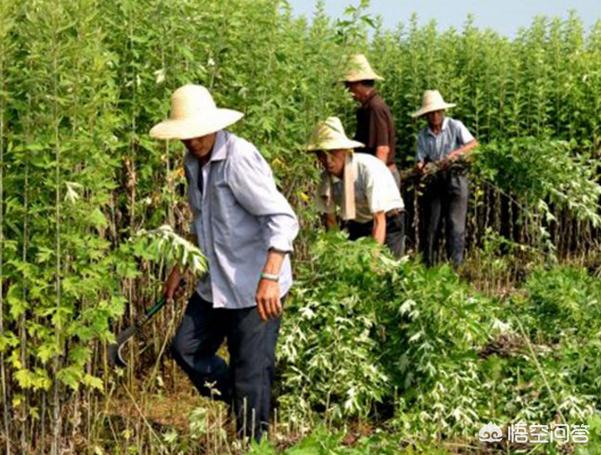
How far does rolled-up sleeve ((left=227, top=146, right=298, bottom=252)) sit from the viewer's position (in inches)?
210

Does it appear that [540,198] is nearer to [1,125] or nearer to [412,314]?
[412,314]

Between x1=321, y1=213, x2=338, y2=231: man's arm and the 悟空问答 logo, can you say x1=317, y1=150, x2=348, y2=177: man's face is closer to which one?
x1=321, y1=213, x2=338, y2=231: man's arm

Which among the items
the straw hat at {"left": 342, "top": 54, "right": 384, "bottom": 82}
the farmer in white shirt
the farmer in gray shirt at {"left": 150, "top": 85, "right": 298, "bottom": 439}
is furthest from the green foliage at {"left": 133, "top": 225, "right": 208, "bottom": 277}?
the straw hat at {"left": 342, "top": 54, "right": 384, "bottom": 82}

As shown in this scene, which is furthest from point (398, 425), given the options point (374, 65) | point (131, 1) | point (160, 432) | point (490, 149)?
point (374, 65)

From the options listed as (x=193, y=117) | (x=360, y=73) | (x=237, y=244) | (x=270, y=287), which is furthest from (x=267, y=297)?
(x=360, y=73)

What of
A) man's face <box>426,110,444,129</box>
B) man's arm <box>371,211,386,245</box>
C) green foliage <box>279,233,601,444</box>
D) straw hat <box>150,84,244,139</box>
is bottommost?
green foliage <box>279,233,601,444</box>

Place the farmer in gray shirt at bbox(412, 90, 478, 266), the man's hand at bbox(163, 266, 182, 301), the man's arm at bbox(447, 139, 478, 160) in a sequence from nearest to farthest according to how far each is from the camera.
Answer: the man's hand at bbox(163, 266, 182, 301) < the man's arm at bbox(447, 139, 478, 160) < the farmer in gray shirt at bbox(412, 90, 478, 266)

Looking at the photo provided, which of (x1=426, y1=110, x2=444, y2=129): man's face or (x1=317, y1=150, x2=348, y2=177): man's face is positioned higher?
(x1=426, y1=110, x2=444, y2=129): man's face

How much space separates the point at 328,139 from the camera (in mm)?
7406

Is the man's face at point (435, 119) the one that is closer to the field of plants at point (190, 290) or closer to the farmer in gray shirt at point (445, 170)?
the farmer in gray shirt at point (445, 170)

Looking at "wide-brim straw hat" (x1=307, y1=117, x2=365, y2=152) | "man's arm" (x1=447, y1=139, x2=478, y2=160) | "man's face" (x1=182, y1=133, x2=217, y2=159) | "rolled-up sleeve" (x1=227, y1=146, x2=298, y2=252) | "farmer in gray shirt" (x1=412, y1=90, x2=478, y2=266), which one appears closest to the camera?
"rolled-up sleeve" (x1=227, y1=146, x2=298, y2=252)

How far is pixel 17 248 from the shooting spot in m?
5.69

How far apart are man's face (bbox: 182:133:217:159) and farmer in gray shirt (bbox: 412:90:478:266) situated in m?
5.51

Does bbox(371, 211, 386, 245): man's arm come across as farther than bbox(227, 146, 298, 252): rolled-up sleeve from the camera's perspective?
Yes
